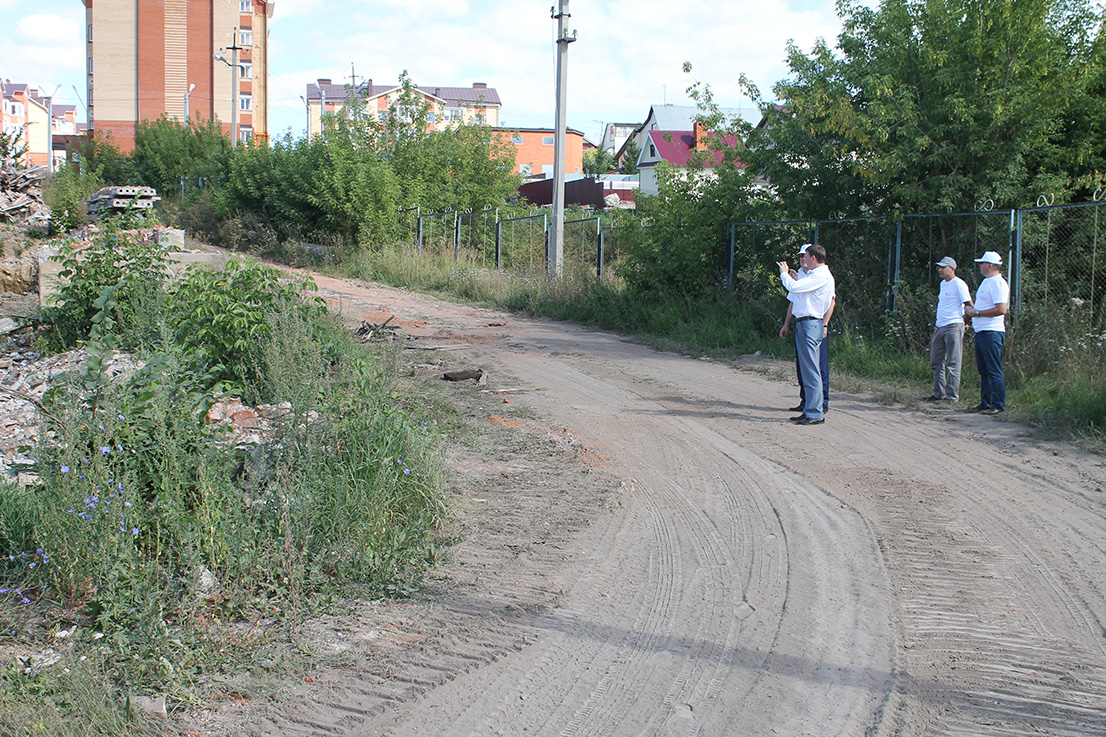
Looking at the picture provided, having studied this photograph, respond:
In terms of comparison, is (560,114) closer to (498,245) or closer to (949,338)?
(498,245)

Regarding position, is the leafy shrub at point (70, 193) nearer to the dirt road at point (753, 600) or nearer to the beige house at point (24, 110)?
the dirt road at point (753, 600)

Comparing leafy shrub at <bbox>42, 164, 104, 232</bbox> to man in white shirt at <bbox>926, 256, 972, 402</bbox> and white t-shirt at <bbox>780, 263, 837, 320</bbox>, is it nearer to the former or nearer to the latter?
white t-shirt at <bbox>780, 263, 837, 320</bbox>

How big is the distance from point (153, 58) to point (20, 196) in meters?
63.0

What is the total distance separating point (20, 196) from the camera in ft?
68.3

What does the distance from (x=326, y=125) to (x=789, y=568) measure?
1176 inches

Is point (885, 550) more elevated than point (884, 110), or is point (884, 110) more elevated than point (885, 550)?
point (884, 110)

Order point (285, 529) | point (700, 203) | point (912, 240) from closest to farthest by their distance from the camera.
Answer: point (285, 529), point (912, 240), point (700, 203)

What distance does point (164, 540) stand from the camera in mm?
4766

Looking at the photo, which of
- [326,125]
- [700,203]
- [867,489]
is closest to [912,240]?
[700,203]

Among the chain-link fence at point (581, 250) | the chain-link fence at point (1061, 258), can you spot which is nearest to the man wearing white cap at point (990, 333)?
the chain-link fence at point (1061, 258)

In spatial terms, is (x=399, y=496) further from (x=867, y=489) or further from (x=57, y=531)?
(x=867, y=489)

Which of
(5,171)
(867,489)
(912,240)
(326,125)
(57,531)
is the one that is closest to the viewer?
(57,531)

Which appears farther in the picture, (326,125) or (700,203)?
(326,125)

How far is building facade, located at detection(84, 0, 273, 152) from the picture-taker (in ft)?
246
